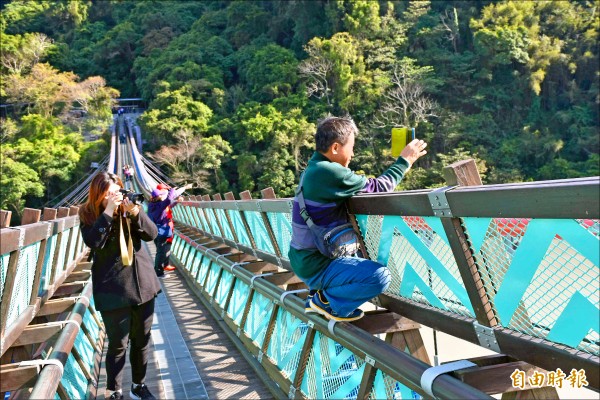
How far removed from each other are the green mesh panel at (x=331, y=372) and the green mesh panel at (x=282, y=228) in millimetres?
669

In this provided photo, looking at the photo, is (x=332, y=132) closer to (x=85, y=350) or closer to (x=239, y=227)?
(x=85, y=350)

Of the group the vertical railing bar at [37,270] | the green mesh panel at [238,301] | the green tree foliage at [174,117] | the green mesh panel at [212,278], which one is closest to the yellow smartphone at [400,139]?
the vertical railing bar at [37,270]

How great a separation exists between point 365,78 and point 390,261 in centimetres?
3169

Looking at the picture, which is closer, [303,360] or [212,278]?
[303,360]

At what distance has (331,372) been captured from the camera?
244 cm

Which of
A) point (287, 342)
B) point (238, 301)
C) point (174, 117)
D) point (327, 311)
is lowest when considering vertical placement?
point (238, 301)

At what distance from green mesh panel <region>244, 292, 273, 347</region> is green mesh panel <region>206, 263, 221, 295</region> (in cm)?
141

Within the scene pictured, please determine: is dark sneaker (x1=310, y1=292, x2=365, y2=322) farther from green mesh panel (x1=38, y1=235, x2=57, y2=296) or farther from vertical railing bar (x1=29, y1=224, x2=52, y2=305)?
green mesh panel (x1=38, y1=235, x2=57, y2=296)

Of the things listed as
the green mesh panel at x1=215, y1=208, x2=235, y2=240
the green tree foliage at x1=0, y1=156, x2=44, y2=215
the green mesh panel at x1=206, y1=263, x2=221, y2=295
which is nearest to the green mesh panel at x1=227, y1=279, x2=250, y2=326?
the green mesh panel at x1=215, y1=208, x2=235, y2=240

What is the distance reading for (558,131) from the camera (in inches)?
1200

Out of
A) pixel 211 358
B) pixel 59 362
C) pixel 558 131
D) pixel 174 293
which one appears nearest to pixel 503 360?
pixel 59 362

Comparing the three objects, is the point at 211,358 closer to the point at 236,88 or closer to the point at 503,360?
the point at 503,360

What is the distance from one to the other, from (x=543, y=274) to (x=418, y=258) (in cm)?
57

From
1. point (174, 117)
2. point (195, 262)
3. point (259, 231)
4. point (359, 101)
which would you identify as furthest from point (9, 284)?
point (174, 117)
